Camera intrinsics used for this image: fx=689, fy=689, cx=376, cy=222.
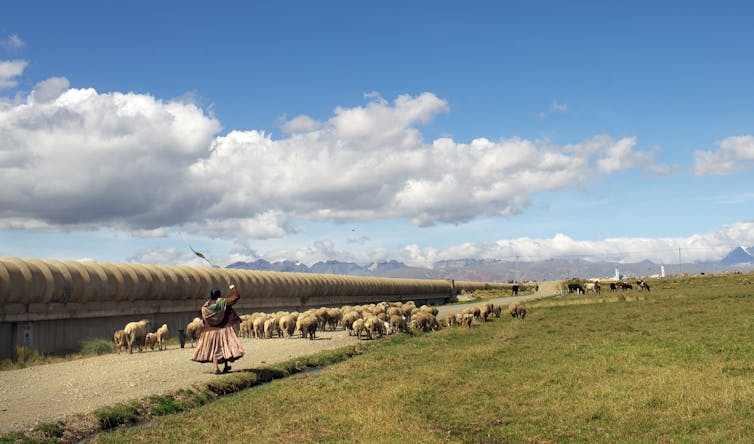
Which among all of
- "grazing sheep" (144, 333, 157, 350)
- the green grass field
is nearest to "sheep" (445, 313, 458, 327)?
the green grass field

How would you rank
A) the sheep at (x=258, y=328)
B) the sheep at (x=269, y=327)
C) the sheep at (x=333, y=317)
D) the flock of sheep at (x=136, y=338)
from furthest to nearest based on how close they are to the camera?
1. the sheep at (x=333, y=317)
2. the sheep at (x=258, y=328)
3. the sheep at (x=269, y=327)
4. the flock of sheep at (x=136, y=338)

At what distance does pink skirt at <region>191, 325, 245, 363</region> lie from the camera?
19.8 metres

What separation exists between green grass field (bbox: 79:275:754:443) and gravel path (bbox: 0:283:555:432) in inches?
72.9

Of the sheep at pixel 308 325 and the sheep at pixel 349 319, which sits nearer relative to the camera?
the sheep at pixel 308 325

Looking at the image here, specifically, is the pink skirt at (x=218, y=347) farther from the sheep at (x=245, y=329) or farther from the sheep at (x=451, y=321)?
the sheep at (x=451, y=321)

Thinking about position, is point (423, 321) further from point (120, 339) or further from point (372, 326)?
point (120, 339)

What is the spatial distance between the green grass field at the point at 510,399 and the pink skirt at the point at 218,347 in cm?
165

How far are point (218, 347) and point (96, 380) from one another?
3.33 m

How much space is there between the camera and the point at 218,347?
65.2ft

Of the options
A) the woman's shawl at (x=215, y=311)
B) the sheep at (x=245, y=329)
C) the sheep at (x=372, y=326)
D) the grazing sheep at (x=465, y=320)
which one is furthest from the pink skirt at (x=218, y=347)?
the grazing sheep at (x=465, y=320)

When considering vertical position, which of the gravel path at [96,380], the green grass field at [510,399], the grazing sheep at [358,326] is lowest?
the green grass field at [510,399]

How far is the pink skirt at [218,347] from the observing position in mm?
19797

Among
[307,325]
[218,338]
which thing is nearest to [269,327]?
[307,325]

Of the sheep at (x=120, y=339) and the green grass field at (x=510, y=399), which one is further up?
the sheep at (x=120, y=339)
